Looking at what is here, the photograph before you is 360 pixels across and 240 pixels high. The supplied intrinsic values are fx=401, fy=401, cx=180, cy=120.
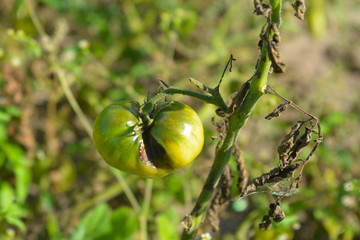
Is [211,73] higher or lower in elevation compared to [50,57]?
lower

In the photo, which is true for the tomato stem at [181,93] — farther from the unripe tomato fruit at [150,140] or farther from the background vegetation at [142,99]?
the background vegetation at [142,99]

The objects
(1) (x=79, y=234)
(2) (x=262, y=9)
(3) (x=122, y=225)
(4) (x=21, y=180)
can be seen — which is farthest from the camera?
(4) (x=21, y=180)

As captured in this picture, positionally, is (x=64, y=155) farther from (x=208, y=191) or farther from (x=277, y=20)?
(x=277, y=20)

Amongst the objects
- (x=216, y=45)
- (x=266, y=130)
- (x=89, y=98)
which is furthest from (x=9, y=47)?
(x=266, y=130)

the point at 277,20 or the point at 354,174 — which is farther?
the point at 354,174

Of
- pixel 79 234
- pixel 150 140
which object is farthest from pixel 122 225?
pixel 150 140

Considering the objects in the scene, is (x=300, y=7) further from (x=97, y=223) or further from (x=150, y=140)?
(x=97, y=223)

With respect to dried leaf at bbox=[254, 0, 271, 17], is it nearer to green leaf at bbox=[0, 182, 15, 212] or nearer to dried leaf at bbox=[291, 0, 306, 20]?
dried leaf at bbox=[291, 0, 306, 20]
